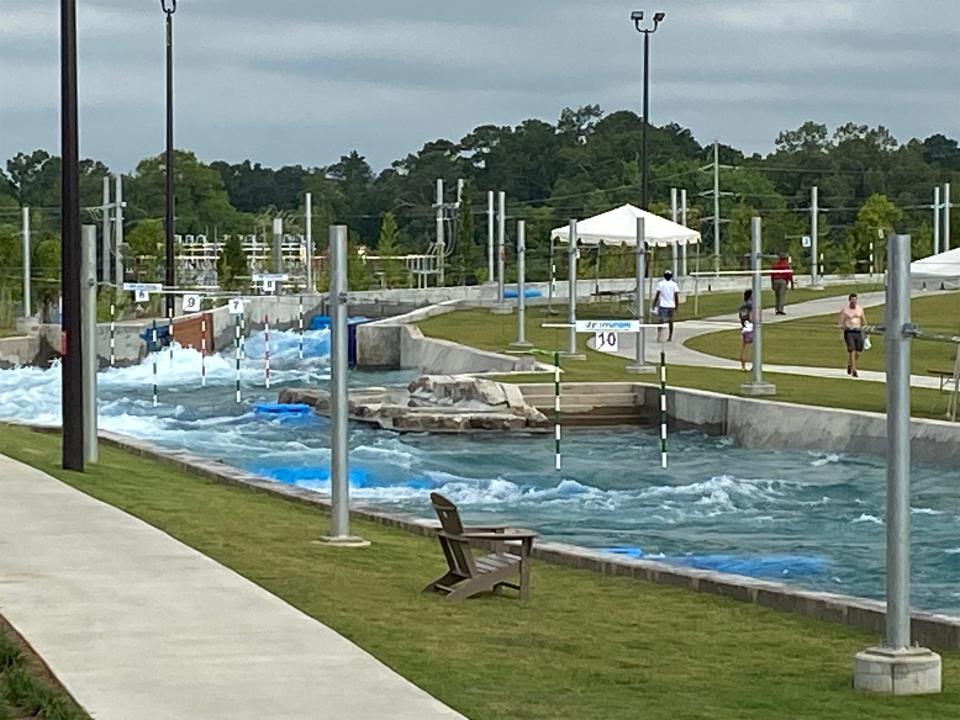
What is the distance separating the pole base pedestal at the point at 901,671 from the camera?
9.74 metres

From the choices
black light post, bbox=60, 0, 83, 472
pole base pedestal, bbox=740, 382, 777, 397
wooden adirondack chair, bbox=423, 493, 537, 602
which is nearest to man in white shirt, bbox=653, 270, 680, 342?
pole base pedestal, bbox=740, 382, 777, 397

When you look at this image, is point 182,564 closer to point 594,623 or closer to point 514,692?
point 594,623

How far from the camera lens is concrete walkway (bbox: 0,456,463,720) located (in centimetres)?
890

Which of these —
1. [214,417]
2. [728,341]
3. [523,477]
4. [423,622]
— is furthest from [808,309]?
[423,622]

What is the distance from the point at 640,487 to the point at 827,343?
63.2ft

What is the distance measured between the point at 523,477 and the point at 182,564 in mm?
13917

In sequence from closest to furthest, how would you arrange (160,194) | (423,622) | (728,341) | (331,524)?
(423,622), (331,524), (728,341), (160,194)

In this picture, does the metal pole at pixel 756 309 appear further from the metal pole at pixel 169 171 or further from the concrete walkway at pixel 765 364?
the metal pole at pixel 169 171

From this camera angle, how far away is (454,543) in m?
13.5

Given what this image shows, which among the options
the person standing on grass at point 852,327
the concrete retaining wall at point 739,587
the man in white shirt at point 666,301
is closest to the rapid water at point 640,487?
the concrete retaining wall at point 739,587

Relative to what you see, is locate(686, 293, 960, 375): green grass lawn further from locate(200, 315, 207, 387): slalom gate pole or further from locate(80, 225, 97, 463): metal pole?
locate(80, 225, 97, 463): metal pole

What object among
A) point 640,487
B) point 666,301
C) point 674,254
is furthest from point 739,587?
point 674,254

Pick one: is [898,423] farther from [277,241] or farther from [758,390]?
[277,241]

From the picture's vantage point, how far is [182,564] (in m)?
13.4
